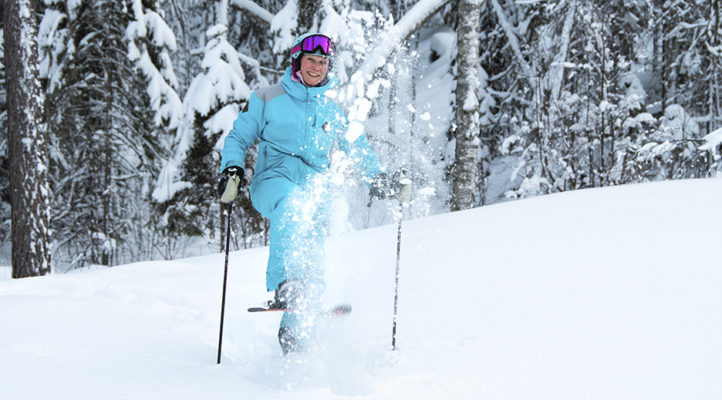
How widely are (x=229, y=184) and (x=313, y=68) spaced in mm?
881

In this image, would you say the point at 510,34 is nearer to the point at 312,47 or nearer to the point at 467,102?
the point at 467,102

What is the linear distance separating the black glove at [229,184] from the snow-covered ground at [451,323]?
2.98 feet

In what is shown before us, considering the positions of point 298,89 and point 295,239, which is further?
point 298,89

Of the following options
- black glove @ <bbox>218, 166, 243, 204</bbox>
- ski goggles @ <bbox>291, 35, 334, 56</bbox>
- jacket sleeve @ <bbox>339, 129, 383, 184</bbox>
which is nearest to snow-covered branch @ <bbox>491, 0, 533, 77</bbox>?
jacket sleeve @ <bbox>339, 129, 383, 184</bbox>

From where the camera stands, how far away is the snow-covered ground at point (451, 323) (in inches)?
91.5

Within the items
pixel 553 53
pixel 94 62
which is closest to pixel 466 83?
pixel 553 53

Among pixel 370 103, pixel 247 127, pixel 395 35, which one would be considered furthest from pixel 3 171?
pixel 247 127

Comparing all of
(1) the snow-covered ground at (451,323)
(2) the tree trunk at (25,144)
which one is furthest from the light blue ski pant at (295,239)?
(2) the tree trunk at (25,144)

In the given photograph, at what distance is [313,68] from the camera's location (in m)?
3.25

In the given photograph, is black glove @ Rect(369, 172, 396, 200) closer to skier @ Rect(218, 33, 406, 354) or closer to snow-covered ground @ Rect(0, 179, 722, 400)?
skier @ Rect(218, 33, 406, 354)

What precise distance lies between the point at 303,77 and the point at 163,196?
25.6 feet

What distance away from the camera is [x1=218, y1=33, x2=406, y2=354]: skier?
10.2 ft

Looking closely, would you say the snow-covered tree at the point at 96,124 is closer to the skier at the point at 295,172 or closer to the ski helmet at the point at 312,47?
the skier at the point at 295,172

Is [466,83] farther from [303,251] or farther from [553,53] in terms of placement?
[303,251]
